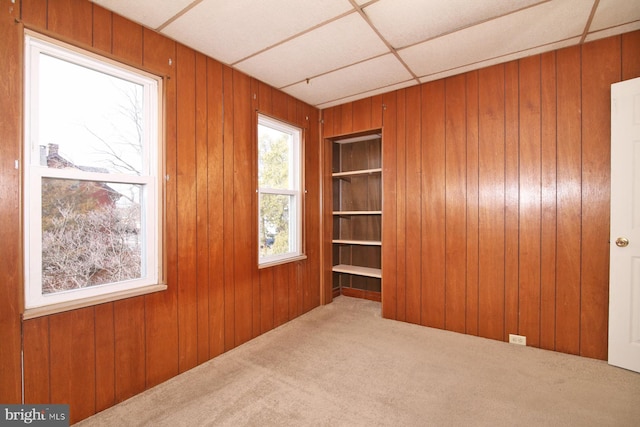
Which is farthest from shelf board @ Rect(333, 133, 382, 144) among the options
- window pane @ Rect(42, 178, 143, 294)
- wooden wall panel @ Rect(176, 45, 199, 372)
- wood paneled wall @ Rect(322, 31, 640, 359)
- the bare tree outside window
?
window pane @ Rect(42, 178, 143, 294)

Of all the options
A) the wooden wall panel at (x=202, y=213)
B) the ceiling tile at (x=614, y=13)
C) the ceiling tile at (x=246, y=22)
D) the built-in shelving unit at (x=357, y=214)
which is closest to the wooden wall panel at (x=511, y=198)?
the ceiling tile at (x=614, y=13)

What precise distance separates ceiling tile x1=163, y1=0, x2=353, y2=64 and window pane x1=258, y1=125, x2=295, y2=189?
36.7 inches

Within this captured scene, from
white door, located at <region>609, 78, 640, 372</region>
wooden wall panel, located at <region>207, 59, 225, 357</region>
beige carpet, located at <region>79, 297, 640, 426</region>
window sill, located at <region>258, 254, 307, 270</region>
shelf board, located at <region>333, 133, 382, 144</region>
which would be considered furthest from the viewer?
shelf board, located at <region>333, 133, 382, 144</region>

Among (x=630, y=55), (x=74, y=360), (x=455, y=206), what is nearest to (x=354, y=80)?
(x=455, y=206)

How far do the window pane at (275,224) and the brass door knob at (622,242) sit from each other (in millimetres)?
2913

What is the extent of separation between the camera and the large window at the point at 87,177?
1.64 meters

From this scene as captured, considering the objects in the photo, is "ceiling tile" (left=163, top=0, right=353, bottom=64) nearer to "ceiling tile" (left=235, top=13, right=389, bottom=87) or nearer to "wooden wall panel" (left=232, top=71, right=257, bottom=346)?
"ceiling tile" (left=235, top=13, right=389, bottom=87)

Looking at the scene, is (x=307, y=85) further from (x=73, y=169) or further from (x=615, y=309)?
(x=615, y=309)

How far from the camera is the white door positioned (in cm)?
216

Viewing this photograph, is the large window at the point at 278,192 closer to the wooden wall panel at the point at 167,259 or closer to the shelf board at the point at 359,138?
the shelf board at the point at 359,138

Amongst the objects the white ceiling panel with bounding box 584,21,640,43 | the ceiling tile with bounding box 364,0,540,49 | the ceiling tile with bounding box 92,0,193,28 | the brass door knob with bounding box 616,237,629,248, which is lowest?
the brass door knob with bounding box 616,237,629,248

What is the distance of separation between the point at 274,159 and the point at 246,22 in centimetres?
145

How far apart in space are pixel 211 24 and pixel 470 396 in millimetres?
3102

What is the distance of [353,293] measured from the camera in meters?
4.31
